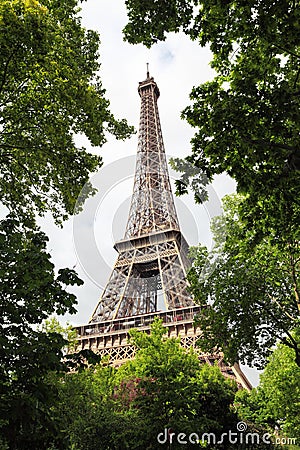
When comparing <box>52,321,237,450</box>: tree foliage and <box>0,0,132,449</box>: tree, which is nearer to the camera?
<box>0,0,132,449</box>: tree

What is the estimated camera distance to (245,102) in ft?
20.0

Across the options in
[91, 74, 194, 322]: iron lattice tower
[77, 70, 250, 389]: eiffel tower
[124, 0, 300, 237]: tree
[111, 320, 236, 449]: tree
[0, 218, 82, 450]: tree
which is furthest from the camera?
[91, 74, 194, 322]: iron lattice tower

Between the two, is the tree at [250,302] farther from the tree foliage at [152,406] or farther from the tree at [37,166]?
the tree at [37,166]

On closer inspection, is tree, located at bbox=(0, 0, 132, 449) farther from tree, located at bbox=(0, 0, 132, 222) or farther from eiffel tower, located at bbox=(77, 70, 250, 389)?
eiffel tower, located at bbox=(77, 70, 250, 389)

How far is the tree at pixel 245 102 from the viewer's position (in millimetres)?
5734

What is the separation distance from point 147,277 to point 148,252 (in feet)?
10.1

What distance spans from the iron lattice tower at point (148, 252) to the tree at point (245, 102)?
82.0ft

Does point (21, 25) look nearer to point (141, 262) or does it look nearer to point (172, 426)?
point (172, 426)

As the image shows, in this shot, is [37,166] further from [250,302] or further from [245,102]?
[250,302]

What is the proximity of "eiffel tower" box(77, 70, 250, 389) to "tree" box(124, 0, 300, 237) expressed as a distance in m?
18.4

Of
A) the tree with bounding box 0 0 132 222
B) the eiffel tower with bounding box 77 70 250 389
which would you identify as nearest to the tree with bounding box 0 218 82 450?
the tree with bounding box 0 0 132 222

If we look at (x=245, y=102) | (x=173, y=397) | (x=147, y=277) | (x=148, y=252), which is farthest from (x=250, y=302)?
(x=147, y=277)

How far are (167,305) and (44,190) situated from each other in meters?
23.4

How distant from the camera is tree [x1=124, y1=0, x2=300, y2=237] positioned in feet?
18.8
